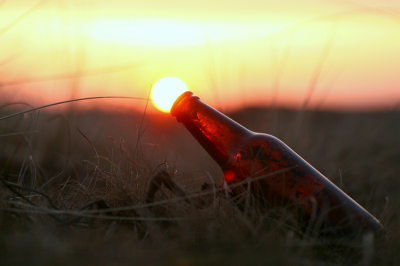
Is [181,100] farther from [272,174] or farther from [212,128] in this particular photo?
[272,174]

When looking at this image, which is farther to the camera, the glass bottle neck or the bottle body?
the glass bottle neck

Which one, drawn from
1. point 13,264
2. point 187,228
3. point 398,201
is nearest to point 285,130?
point 398,201

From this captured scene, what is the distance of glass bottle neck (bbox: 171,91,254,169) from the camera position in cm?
172

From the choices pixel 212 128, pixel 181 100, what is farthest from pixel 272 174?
pixel 181 100

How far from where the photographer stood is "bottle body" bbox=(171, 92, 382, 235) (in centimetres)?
151

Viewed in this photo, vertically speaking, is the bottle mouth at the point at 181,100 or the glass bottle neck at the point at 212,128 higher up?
the bottle mouth at the point at 181,100

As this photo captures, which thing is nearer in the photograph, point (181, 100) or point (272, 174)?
point (272, 174)

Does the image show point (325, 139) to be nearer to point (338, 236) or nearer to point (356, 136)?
point (356, 136)

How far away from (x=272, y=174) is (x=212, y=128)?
37cm

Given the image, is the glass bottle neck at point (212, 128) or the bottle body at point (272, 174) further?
the glass bottle neck at point (212, 128)

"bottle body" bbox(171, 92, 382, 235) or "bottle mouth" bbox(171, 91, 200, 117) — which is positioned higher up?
"bottle mouth" bbox(171, 91, 200, 117)

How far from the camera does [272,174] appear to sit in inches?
61.8

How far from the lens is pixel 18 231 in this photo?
1352 millimetres

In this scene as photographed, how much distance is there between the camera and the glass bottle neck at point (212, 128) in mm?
1724
